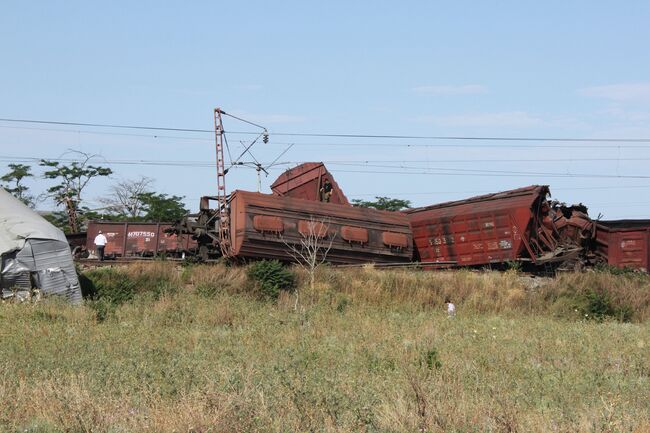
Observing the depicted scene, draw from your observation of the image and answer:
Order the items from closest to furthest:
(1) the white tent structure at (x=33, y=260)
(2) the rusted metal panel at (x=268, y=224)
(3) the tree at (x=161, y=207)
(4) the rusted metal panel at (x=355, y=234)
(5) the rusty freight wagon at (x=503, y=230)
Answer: (1) the white tent structure at (x=33, y=260), (2) the rusted metal panel at (x=268, y=224), (5) the rusty freight wagon at (x=503, y=230), (4) the rusted metal panel at (x=355, y=234), (3) the tree at (x=161, y=207)

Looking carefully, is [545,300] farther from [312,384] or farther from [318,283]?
[312,384]

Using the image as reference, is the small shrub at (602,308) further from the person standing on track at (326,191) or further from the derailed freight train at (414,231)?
the person standing on track at (326,191)

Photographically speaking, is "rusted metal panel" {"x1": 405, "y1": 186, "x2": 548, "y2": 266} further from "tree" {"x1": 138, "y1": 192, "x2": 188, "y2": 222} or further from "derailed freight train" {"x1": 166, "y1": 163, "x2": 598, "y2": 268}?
"tree" {"x1": 138, "y1": 192, "x2": 188, "y2": 222}

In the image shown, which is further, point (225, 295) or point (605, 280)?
point (605, 280)

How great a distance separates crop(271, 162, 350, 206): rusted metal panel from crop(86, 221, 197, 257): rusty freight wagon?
7.55 m

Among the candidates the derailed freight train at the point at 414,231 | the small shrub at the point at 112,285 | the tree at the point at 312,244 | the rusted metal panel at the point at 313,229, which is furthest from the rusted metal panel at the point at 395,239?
the small shrub at the point at 112,285

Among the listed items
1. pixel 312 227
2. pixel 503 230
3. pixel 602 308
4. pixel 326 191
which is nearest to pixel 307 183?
pixel 326 191

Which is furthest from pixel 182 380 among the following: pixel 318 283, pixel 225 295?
pixel 318 283

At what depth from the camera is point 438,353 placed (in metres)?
12.7

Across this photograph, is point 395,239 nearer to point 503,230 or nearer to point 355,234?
point 355,234

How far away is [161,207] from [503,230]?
41.3m

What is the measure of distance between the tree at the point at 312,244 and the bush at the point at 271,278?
1.28 metres

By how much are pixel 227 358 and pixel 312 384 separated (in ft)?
8.89

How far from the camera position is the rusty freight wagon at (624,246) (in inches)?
1154
